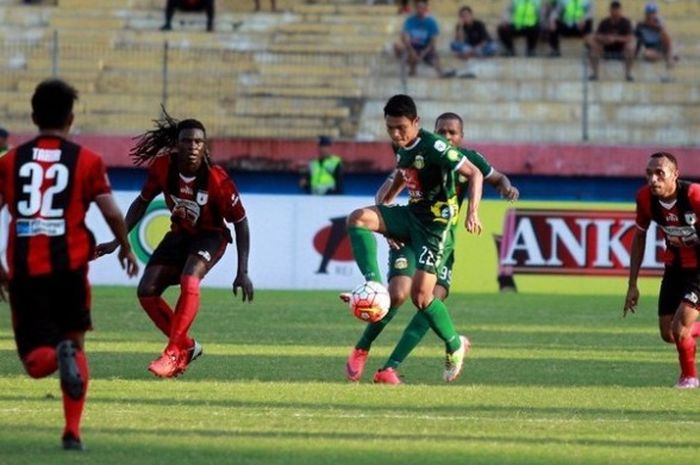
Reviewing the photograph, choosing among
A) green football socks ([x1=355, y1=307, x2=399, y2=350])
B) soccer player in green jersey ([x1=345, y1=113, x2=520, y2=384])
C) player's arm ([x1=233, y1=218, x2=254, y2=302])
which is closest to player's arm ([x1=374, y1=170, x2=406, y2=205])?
soccer player in green jersey ([x1=345, y1=113, x2=520, y2=384])

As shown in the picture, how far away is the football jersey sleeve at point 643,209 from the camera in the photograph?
540 inches

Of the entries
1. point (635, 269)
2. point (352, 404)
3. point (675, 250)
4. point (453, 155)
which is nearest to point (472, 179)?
point (453, 155)

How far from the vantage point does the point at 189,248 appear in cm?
1388

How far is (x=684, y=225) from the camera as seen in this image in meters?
13.6

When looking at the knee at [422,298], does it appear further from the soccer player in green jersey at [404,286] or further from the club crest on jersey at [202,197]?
the club crest on jersey at [202,197]

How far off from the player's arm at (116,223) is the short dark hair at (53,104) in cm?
44

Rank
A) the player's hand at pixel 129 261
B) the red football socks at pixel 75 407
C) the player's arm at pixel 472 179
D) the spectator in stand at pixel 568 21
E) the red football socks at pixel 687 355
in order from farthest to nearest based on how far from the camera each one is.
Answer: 1. the spectator in stand at pixel 568 21
2. the red football socks at pixel 687 355
3. the player's arm at pixel 472 179
4. the player's hand at pixel 129 261
5. the red football socks at pixel 75 407

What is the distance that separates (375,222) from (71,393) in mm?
4661

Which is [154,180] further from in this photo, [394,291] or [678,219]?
[678,219]

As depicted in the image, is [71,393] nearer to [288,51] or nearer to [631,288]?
[631,288]

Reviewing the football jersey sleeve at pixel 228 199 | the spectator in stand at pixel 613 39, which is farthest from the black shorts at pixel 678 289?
the spectator in stand at pixel 613 39

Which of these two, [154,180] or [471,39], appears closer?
[154,180]

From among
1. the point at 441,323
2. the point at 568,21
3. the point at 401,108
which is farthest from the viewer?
the point at 568,21

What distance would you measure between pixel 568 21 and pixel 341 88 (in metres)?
4.22
